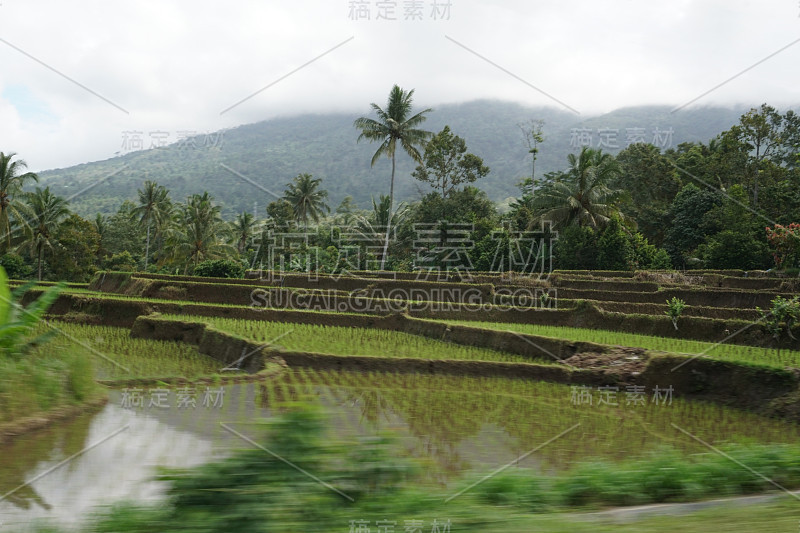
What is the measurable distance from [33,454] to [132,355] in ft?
21.6

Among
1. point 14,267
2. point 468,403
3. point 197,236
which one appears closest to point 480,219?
point 197,236

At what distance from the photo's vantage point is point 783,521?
3131mm

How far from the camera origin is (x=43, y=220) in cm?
3162

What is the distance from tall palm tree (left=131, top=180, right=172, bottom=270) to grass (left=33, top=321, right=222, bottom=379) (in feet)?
90.9

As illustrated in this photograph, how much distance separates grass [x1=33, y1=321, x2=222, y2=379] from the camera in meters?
9.19

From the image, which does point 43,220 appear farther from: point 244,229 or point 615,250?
point 615,250

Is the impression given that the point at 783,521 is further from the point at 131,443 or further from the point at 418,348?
the point at 418,348

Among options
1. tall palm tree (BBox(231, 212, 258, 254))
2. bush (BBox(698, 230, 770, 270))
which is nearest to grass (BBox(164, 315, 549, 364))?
bush (BBox(698, 230, 770, 270))

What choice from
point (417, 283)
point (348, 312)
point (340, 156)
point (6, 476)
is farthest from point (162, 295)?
point (340, 156)

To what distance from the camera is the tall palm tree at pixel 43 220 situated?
3141cm

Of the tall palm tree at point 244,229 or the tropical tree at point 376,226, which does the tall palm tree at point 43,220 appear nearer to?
the tall palm tree at point 244,229

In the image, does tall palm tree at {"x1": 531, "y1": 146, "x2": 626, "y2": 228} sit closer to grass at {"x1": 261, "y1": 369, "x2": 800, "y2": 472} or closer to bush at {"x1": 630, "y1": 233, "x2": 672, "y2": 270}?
bush at {"x1": 630, "y1": 233, "x2": 672, "y2": 270}

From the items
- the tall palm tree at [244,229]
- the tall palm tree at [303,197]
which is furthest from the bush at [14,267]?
the tall palm tree at [303,197]

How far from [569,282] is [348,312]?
1031 cm
